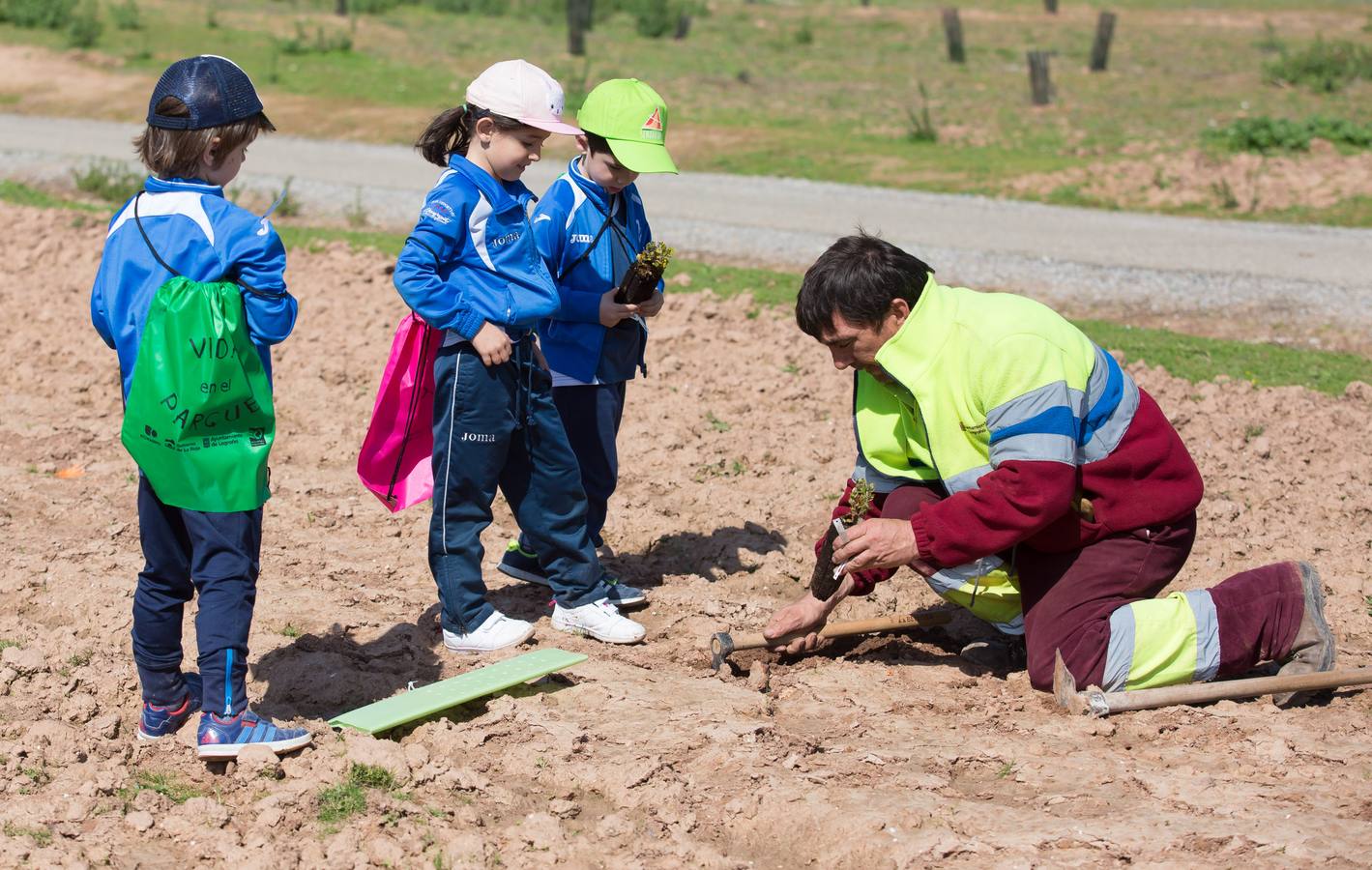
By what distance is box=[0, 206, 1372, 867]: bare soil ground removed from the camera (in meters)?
3.40

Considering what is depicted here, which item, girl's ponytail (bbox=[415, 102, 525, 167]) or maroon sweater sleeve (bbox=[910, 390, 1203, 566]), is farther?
girl's ponytail (bbox=[415, 102, 525, 167])

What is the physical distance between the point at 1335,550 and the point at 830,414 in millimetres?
2425

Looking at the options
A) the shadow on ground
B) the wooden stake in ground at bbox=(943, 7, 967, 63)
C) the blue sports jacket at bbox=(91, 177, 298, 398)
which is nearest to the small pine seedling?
the shadow on ground

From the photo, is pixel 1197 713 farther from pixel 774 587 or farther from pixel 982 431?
pixel 774 587

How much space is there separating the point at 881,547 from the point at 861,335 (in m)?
0.61

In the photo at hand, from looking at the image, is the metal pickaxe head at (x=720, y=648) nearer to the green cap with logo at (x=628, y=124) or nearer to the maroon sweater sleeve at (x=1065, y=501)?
the maroon sweater sleeve at (x=1065, y=501)

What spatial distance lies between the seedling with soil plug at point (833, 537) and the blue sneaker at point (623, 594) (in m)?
0.83

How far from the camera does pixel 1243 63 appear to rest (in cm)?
2581

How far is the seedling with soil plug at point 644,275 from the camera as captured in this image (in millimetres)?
4645

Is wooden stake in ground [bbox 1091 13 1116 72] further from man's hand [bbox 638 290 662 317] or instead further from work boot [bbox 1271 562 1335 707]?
work boot [bbox 1271 562 1335 707]

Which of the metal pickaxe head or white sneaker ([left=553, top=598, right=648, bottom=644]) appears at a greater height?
the metal pickaxe head

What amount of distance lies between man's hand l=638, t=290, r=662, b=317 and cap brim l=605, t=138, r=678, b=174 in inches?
16.8

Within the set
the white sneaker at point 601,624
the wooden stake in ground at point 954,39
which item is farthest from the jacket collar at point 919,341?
the wooden stake in ground at point 954,39

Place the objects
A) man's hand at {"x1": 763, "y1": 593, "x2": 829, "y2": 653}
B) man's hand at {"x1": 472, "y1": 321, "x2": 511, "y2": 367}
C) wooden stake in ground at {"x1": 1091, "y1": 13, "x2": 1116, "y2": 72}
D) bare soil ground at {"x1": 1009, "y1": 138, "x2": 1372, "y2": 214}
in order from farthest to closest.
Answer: wooden stake in ground at {"x1": 1091, "y1": 13, "x2": 1116, "y2": 72}
bare soil ground at {"x1": 1009, "y1": 138, "x2": 1372, "y2": 214}
man's hand at {"x1": 763, "y1": 593, "x2": 829, "y2": 653}
man's hand at {"x1": 472, "y1": 321, "x2": 511, "y2": 367}
